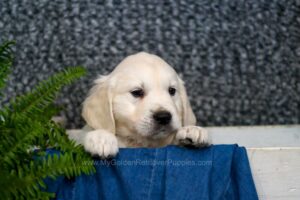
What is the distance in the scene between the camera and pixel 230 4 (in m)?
2.13

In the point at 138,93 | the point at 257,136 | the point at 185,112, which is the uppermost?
the point at 138,93

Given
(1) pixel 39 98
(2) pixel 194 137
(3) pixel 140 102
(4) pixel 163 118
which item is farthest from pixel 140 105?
(1) pixel 39 98

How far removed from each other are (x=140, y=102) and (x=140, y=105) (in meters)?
0.02

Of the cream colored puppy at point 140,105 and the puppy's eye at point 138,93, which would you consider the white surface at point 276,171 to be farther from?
the puppy's eye at point 138,93

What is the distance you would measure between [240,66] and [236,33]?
152 mm

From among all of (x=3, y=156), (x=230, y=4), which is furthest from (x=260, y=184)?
(x=230, y=4)

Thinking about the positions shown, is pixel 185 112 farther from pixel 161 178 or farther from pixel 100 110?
pixel 161 178

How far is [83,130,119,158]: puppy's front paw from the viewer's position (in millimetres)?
1352

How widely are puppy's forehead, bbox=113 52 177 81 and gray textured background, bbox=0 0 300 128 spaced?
286mm

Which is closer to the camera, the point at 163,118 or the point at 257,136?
the point at 163,118

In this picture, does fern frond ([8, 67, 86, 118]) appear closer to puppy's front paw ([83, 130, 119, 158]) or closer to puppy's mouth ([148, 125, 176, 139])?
puppy's front paw ([83, 130, 119, 158])

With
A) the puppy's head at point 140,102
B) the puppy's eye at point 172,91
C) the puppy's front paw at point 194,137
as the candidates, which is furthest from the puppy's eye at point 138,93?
the puppy's front paw at point 194,137

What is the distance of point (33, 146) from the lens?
127cm

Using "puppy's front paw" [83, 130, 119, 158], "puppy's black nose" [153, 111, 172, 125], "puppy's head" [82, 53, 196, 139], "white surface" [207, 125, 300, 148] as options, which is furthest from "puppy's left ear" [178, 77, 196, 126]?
"puppy's front paw" [83, 130, 119, 158]
